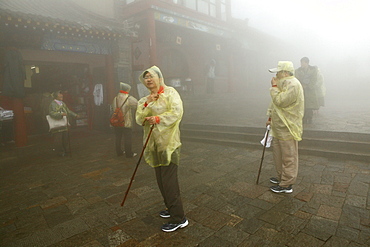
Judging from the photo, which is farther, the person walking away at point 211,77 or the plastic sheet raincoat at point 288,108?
the person walking away at point 211,77

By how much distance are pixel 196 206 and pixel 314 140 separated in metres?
3.75

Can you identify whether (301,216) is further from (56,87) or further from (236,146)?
(56,87)

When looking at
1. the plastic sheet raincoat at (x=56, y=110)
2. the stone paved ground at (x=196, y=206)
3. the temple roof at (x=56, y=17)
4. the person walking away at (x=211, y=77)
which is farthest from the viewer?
the person walking away at (x=211, y=77)

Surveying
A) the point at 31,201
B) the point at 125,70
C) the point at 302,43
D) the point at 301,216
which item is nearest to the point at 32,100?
the point at 125,70

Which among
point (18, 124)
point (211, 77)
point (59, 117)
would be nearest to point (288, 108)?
point (59, 117)

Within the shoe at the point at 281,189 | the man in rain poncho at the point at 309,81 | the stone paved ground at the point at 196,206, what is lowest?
the stone paved ground at the point at 196,206

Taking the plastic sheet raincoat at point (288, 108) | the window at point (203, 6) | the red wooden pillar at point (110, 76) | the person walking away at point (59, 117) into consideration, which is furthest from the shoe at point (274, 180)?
the window at point (203, 6)

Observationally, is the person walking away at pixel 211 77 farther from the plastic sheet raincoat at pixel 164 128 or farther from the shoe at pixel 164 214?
the shoe at pixel 164 214

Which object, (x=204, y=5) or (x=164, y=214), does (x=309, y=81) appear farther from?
(x=204, y=5)

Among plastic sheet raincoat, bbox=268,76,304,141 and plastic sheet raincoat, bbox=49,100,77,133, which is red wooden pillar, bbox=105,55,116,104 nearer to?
plastic sheet raincoat, bbox=49,100,77,133

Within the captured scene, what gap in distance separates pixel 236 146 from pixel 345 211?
3.65m

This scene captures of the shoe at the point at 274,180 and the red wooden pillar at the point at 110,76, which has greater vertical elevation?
the red wooden pillar at the point at 110,76

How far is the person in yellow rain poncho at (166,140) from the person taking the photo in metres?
2.62

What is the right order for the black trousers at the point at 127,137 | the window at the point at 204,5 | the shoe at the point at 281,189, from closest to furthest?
the shoe at the point at 281,189 < the black trousers at the point at 127,137 < the window at the point at 204,5
